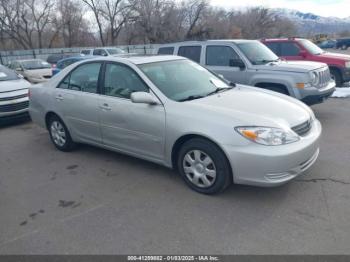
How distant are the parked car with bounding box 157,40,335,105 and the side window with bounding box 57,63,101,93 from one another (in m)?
3.44

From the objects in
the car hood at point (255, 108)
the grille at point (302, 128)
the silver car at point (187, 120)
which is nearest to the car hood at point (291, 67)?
the silver car at point (187, 120)

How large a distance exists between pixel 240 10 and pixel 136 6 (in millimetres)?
22953

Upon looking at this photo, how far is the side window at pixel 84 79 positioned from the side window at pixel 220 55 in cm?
355

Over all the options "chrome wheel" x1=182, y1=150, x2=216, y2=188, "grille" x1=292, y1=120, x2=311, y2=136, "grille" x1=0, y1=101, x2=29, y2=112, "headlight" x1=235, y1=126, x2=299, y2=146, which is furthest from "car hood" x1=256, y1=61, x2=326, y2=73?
"grille" x1=0, y1=101, x2=29, y2=112

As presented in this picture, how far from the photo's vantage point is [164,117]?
380 cm

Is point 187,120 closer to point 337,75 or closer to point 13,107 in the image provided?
point 13,107

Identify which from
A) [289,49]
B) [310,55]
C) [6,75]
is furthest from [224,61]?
[6,75]

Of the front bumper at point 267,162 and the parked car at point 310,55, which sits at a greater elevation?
the parked car at point 310,55

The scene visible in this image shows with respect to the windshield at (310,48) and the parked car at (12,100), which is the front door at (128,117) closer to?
the parked car at (12,100)

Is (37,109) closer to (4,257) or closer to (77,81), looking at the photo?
(77,81)

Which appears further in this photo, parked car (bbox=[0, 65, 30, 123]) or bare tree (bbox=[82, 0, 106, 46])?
bare tree (bbox=[82, 0, 106, 46])

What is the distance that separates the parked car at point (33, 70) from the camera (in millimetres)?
13163

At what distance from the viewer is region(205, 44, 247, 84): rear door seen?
23.4 feet

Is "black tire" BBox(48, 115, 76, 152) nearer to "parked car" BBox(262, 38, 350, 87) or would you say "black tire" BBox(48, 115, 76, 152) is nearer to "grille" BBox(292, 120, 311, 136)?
"grille" BBox(292, 120, 311, 136)
